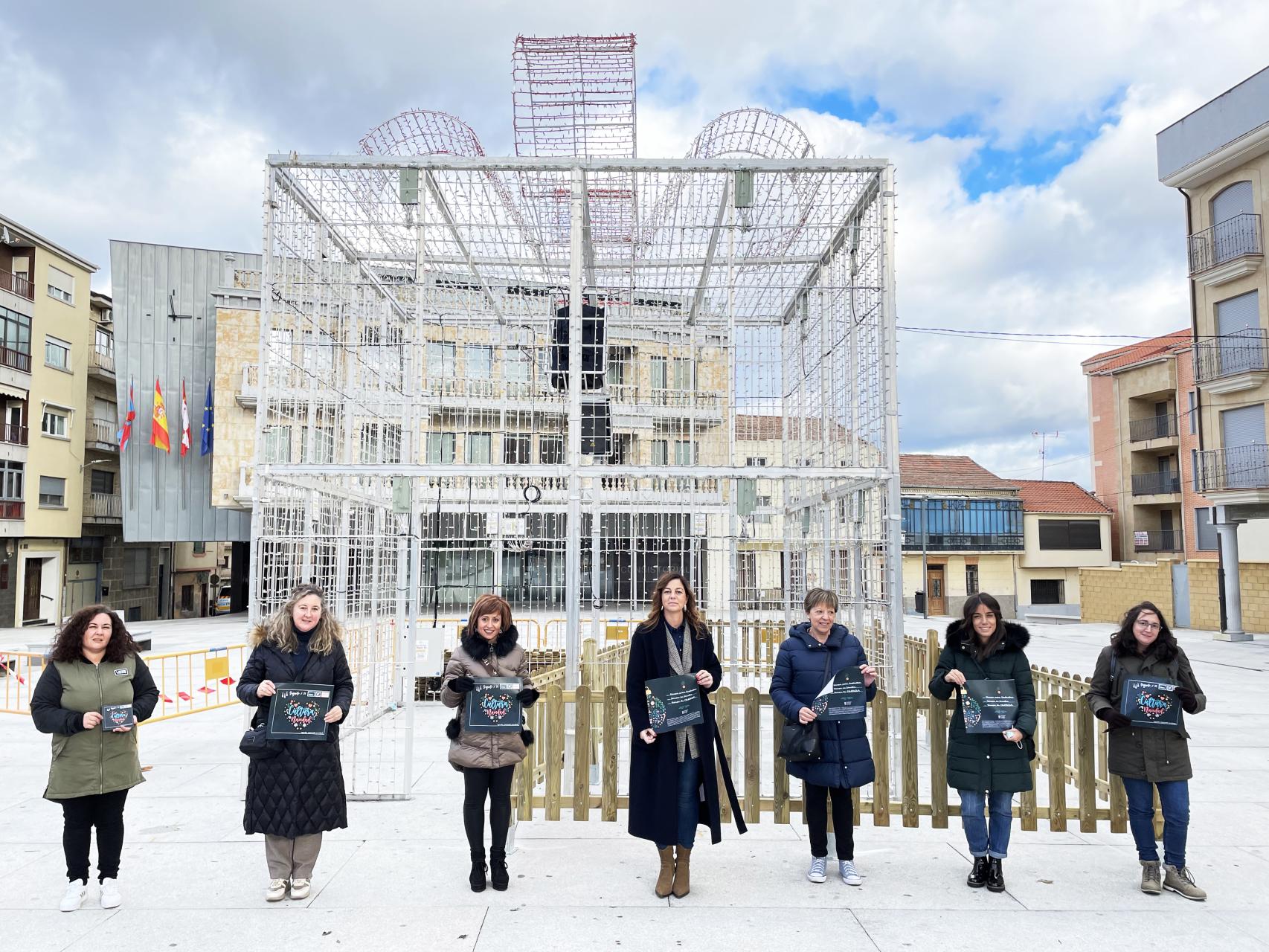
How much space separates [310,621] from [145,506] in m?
28.6

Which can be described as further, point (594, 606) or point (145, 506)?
point (145, 506)

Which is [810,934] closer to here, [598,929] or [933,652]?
[598,929]

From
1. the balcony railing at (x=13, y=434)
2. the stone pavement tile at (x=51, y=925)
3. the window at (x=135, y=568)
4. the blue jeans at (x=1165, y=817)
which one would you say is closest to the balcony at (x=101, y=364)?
the balcony railing at (x=13, y=434)

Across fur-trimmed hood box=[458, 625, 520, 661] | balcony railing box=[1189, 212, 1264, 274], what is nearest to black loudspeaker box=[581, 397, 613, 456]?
fur-trimmed hood box=[458, 625, 520, 661]

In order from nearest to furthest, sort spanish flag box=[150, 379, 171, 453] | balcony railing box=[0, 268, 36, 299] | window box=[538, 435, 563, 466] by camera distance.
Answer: window box=[538, 435, 563, 466]
spanish flag box=[150, 379, 171, 453]
balcony railing box=[0, 268, 36, 299]

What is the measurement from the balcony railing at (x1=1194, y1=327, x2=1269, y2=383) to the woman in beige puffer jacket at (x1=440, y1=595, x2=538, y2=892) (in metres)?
25.1

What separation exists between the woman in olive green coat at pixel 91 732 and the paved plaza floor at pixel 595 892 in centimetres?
31

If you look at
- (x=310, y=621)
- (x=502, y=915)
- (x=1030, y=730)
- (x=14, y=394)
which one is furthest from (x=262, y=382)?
(x=14, y=394)

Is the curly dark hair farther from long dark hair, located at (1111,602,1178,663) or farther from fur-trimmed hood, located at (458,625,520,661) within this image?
long dark hair, located at (1111,602,1178,663)

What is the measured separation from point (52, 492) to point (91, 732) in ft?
104

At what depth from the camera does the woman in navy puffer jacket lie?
15.7ft

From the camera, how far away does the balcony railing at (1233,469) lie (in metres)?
22.5

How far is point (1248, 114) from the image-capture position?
857 inches

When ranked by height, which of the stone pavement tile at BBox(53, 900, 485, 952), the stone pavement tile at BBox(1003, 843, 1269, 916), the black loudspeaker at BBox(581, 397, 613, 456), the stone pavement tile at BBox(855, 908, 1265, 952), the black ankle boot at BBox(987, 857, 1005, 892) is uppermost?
the black loudspeaker at BBox(581, 397, 613, 456)
